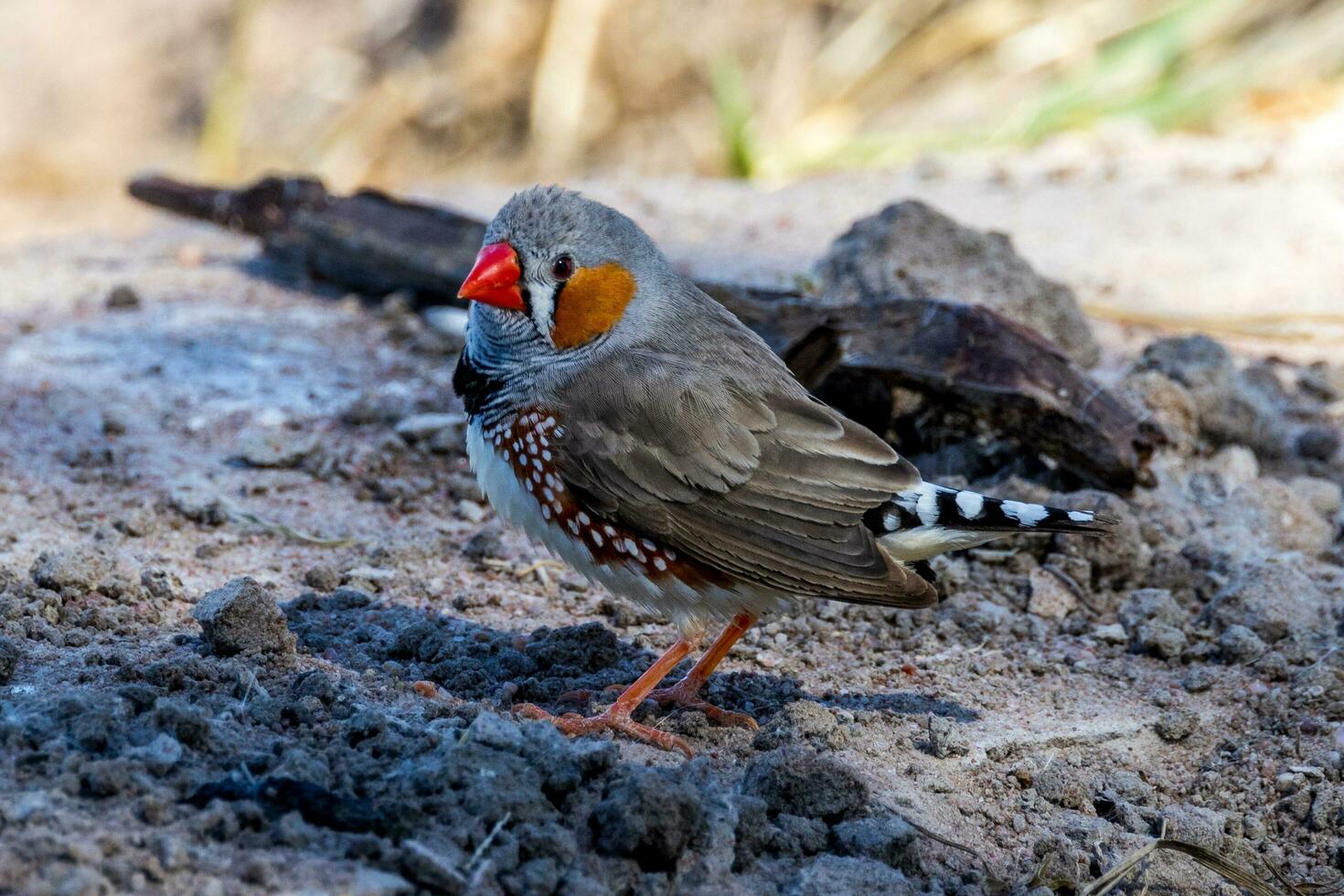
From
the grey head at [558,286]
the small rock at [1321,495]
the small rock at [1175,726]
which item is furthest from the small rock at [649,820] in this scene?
the small rock at [1321,495]

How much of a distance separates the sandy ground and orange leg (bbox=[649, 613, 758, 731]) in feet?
0.33

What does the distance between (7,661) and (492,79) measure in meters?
9.48

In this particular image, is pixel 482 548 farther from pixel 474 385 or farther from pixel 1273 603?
pixel 1273 603

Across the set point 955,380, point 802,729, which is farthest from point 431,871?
point 955,380

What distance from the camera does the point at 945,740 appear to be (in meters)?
3.38

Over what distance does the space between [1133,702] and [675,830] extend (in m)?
1.68

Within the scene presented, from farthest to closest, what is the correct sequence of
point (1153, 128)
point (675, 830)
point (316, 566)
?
point (1153, 128)
point (316, 566)
point (675, 830)

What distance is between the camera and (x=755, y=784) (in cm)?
299

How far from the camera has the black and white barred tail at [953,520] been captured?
3.32m

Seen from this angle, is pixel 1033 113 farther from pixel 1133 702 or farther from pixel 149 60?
pixel 149 60

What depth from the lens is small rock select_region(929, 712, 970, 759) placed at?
11.1 feet

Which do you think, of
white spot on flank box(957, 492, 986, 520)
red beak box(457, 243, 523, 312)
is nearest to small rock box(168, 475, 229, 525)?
red beak box(457, 243, 523, 312)

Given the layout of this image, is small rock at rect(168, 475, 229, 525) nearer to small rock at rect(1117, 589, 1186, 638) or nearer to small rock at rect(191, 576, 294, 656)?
small rock at rect(191, 576, 294, 656)

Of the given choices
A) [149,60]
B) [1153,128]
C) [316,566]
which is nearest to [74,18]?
[149,60]
